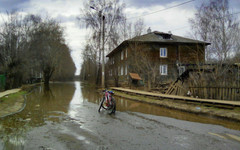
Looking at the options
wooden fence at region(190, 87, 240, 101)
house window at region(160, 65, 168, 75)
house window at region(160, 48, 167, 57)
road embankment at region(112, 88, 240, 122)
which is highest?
house window at region(160, 48, 167, 57)

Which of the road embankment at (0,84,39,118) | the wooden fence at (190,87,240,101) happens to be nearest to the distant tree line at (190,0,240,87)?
the wooden fence at (190,87,240,101)

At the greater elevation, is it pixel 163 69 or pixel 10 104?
pixel 163 69

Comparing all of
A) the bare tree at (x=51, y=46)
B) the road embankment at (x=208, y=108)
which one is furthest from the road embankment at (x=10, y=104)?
the bare tree at (x=51, y=46)

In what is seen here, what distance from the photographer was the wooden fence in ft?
36.7

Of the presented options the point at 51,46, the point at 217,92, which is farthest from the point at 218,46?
the point at 51,46

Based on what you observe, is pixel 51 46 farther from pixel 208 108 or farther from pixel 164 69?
pixel 208 108

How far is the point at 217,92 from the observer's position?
12039 millimetres

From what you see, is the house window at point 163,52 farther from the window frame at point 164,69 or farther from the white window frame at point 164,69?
the white window frame at point 164,69

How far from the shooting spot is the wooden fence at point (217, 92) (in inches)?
441

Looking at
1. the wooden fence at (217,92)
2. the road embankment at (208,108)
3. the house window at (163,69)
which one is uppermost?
the house window at (163,69)

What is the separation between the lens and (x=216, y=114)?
352 inches

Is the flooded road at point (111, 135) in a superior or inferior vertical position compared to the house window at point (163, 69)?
inferior

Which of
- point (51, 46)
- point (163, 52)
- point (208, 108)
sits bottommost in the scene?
point (208, 108)

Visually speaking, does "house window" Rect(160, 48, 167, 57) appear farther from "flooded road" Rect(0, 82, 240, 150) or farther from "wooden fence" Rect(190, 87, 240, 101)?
"flooded road" Rect(0, 82, 240, 150)
